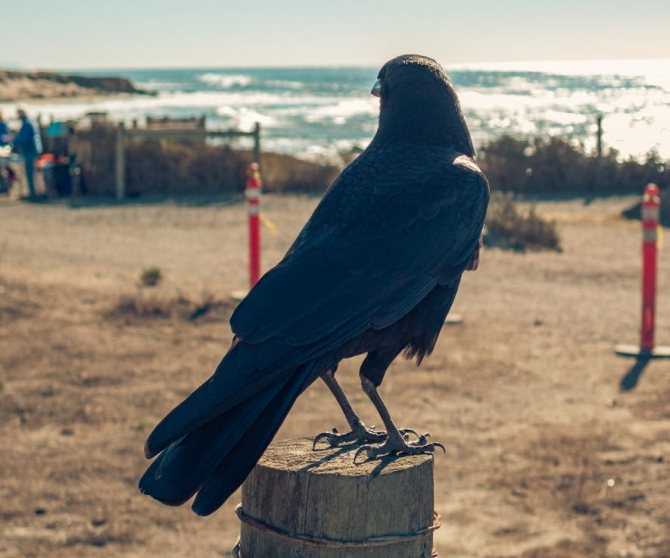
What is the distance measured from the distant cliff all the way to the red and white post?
98.9 m

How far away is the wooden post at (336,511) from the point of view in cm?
240

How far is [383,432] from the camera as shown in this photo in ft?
9.59

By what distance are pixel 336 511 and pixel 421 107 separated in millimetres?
1076

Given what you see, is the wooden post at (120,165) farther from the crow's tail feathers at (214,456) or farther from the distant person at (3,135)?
the crow's tail feathers at (214,456)

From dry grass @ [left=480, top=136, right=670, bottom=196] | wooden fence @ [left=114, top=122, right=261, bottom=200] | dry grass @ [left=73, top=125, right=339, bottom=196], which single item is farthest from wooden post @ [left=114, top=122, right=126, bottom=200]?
dry grass @ [left=480, top=136, right=670, bottom=196]

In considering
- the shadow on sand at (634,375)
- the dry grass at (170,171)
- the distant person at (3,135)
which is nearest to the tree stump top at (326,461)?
the shadow on sand at (634,375)

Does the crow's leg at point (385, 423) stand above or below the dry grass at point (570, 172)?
above

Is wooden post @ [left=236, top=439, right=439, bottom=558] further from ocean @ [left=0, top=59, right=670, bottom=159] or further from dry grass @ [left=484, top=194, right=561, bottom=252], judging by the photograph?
dry grass @ [left=484, top=194, right=561, bottom=252]

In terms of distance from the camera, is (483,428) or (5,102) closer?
(483,428)

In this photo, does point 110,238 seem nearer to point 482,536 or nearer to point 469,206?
point 482,536

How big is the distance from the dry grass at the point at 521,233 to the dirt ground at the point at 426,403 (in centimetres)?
96

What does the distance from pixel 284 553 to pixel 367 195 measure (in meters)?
0.85

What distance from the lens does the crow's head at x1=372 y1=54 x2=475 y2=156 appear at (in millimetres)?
2934

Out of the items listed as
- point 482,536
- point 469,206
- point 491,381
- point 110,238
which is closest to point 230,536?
point 482,536
